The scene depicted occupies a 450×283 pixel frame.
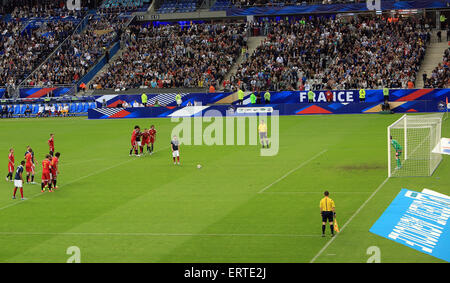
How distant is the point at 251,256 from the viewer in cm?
1741

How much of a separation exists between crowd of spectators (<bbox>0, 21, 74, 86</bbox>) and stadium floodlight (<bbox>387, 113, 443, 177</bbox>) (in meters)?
54.7

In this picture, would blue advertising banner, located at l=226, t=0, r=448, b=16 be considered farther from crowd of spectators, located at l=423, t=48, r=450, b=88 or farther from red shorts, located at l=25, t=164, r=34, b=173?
red shorts, located at l=25, t=164, r=34, b=173

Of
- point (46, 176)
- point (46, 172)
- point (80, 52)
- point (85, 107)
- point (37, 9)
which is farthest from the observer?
point (37, 9)

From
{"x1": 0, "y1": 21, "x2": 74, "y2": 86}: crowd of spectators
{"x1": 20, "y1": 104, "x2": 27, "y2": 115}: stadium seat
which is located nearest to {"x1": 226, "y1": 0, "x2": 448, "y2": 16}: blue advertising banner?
{"x1": 0, "y1": 21, "x2": 74, "y2": 86}: crowd of spectators

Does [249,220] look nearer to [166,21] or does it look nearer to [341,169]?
[341,169]

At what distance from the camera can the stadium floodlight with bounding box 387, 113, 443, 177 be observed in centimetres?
2877

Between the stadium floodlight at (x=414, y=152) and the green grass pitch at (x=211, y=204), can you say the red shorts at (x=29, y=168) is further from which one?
the stadium floodlight at (x=414, y=152)

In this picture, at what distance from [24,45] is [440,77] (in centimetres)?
5194

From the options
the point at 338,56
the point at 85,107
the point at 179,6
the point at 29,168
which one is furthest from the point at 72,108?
the point at 29,168

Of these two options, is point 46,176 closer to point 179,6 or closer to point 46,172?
point 46,172

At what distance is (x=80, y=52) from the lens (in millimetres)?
80562

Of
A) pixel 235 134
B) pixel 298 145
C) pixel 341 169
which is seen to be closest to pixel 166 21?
pixel 235 134

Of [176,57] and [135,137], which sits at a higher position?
[176,57]
